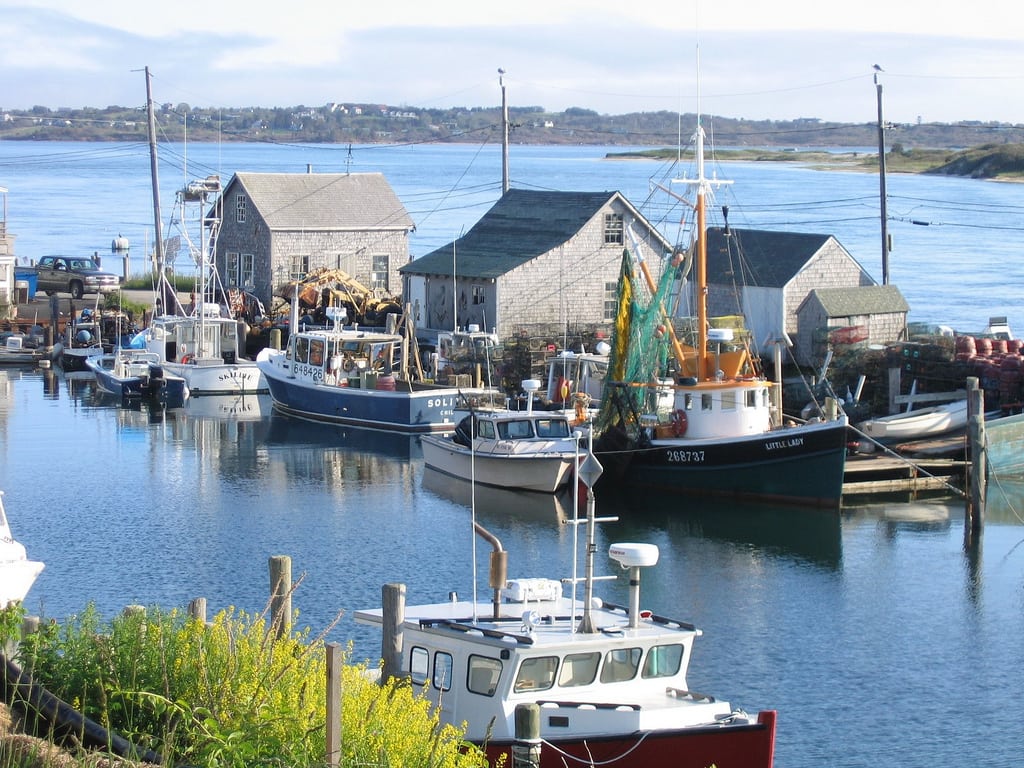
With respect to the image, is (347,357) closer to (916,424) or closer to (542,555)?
(916,424)

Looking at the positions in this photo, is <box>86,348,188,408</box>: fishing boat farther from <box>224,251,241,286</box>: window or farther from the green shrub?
the green shrub

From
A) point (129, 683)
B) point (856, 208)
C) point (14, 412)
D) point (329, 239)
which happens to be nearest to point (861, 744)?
point (129, 683)

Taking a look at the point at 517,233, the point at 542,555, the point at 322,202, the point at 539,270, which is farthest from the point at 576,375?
the point at 322,202

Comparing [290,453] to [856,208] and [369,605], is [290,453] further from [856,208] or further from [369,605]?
[856,208]

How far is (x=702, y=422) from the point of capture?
34.2 meters

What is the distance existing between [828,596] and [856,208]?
121 m

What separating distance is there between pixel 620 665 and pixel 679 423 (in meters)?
18.5

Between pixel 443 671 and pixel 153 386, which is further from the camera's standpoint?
pixel 153 386

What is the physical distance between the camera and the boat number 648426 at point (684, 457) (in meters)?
34.0

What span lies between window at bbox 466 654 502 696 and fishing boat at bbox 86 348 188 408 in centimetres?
3277

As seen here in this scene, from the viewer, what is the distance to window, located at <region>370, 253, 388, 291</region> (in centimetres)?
5697

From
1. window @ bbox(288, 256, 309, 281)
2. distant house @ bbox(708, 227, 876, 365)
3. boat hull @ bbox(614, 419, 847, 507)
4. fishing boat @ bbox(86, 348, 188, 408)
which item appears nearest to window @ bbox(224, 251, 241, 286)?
window @ bbox(288, 256, 309, 281)

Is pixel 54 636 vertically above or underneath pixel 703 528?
above

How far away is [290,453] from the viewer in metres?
40.1
